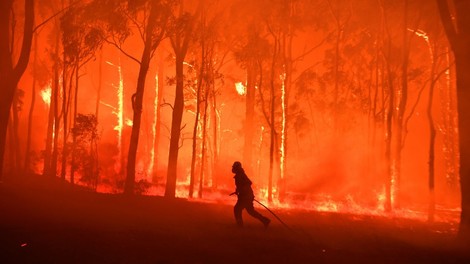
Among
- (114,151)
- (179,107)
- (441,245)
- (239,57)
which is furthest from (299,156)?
(441,245)

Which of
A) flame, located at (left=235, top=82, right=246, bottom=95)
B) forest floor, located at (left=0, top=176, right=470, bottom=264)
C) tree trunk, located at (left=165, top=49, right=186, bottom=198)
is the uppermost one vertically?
flame, located at (left=235, top=82, right=246, bottom=95)

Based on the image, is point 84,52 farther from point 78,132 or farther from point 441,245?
point 441,245

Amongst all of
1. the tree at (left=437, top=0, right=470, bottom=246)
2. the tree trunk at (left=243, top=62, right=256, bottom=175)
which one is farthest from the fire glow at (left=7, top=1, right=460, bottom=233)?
the tree at (left=437, top=0, right=470, bottom=246)

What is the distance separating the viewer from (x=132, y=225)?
35.7 feet

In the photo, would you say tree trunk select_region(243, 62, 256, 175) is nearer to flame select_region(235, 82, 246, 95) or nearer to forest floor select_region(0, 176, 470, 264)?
flame select_region(235, 82, 246, 95)

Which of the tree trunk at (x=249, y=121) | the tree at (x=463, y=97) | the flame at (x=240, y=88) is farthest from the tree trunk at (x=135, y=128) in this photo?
the flame at (x=240, y=88)

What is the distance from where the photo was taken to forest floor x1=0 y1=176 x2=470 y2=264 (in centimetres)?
816

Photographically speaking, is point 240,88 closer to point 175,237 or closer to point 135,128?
point 135,128

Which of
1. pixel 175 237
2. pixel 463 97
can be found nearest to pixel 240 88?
pixel 463 97

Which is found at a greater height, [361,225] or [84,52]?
[84,52]

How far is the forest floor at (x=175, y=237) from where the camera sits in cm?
816

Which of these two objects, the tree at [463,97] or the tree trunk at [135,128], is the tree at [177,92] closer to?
the tree trunk at [135,128]

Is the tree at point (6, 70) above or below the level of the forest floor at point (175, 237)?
above

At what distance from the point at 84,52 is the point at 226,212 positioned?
13.3 m
